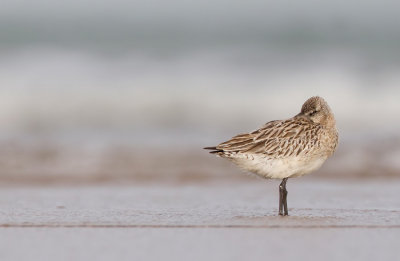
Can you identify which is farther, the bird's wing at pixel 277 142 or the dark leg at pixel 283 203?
the bird's wing at pixel 277 142

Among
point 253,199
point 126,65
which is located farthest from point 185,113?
point 253,199

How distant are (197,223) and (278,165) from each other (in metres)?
1.12

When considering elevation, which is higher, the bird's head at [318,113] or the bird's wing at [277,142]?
the bird's head at [318,113]

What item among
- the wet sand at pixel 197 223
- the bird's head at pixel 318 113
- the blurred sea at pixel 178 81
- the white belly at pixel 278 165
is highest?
the blurred sea at pixel 178 81

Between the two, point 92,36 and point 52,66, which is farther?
point 92,36

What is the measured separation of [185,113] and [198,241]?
783 cm

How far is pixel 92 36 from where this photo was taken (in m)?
15.1

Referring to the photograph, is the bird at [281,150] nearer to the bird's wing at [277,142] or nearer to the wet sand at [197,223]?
the bird's wing at [277,142]

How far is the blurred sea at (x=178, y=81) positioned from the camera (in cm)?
889

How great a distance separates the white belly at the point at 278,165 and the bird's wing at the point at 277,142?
0.04 m

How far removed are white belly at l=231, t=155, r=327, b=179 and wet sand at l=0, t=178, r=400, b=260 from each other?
0.82 ft

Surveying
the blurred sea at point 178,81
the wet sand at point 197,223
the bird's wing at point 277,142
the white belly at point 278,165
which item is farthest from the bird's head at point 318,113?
the blurred sea at point 178,81

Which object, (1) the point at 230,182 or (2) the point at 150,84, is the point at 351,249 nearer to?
(1) the point at 230,182

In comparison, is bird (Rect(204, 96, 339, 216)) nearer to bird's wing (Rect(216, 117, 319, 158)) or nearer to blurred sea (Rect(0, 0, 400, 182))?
bird's wing (Rect(216, 117, 319, 158))
